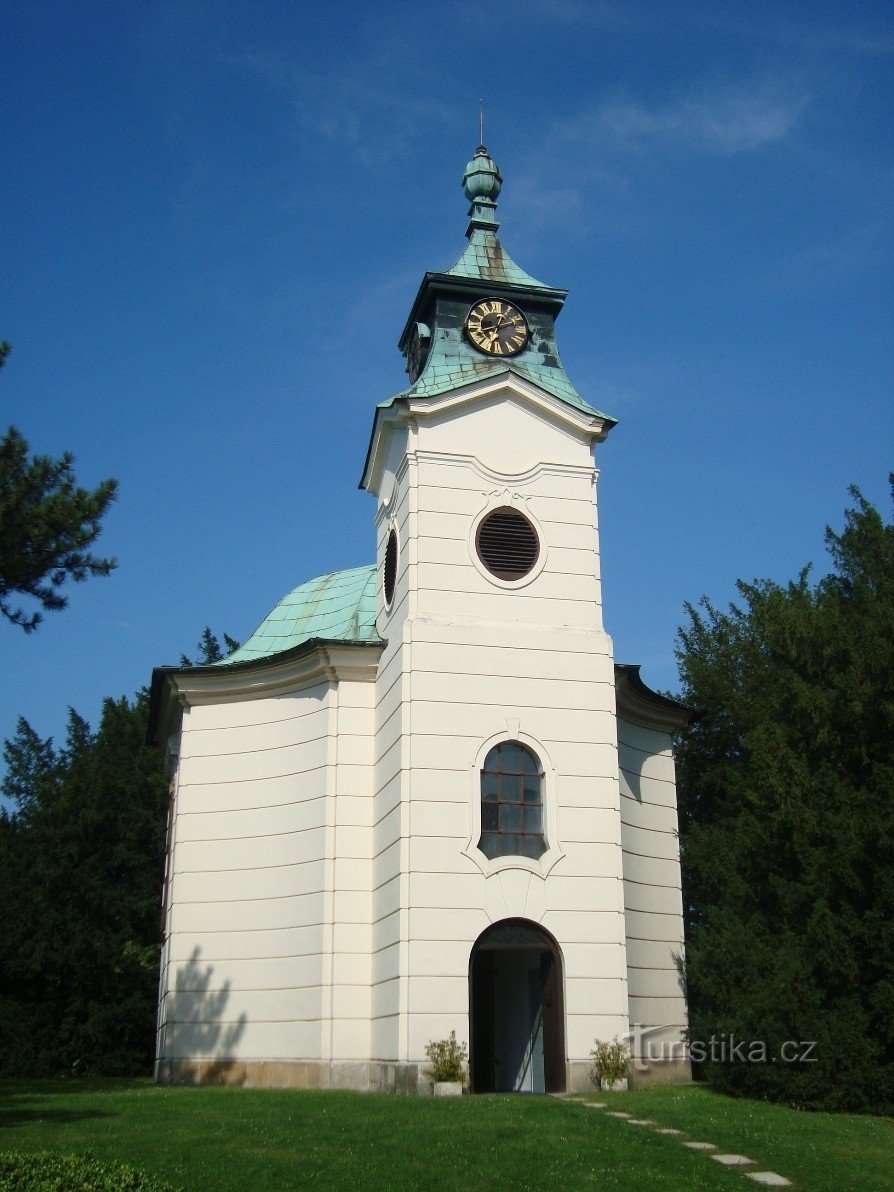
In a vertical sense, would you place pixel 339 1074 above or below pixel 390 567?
below

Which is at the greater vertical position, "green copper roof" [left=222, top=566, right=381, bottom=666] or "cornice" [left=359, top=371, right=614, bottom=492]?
"cornice" [left=359, top=371, right=614, bottom=492]

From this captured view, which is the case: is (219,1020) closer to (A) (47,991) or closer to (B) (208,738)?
(B) (208,738)

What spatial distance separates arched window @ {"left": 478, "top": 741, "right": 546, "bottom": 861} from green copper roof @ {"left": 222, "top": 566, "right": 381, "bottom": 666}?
15.9 feet

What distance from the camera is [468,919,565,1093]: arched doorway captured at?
21.2m

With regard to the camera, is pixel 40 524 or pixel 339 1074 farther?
pixel 339 1074

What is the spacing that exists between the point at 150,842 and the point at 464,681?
61.6 ft

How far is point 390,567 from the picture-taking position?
2523cm

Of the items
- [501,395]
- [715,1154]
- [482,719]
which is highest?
[501,395]

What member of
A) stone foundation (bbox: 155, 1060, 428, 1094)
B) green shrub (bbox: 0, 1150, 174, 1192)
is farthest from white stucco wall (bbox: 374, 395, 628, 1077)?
green shrub (bbox: 0, 1150, 174, 1192)

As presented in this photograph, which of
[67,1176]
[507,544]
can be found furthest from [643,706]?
[67,1176]

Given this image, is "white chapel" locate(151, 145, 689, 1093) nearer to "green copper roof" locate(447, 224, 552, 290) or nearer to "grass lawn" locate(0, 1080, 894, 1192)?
"green copper roof" locate(447, 224, 552, 290)

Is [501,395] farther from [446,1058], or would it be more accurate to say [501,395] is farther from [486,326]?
[446,1058]

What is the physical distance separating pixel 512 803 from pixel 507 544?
5.05 metres

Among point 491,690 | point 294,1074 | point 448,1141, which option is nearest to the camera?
point 448,1141
